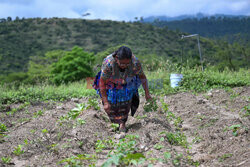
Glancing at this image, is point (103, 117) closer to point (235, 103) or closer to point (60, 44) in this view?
point (235, 103)

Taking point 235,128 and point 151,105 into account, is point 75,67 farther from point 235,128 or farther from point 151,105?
point 235,128

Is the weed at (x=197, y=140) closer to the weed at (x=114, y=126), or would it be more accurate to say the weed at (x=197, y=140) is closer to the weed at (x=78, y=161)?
the weed at (x=114, y=126)

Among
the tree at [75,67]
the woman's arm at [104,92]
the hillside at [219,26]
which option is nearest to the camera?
the woman's arm at [104,92]

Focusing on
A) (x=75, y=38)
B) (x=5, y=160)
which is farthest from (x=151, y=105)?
(x=75, y=38)

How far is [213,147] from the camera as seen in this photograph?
3.43m

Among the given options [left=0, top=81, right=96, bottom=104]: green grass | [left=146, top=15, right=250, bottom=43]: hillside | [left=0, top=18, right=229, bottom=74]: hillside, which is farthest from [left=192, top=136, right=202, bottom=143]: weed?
[left=0, top=18, right=229, bottom=74]: hillside

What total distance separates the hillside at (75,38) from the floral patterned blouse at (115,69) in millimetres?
34003

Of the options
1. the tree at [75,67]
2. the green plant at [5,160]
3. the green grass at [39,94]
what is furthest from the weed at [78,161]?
Result: the tree at [75,67]

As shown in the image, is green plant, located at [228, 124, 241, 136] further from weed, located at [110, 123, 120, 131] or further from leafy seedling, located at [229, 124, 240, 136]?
weed, located at [110, 123, 120, 131]

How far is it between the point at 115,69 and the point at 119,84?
30cm

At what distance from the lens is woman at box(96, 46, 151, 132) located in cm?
430

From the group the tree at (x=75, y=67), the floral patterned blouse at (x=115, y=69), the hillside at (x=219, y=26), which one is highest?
the hillside at (x=219, y=26)

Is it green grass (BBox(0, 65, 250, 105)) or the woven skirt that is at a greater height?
the woven skirt

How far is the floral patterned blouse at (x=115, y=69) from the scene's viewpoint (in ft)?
14.0
